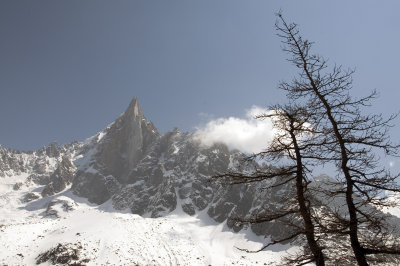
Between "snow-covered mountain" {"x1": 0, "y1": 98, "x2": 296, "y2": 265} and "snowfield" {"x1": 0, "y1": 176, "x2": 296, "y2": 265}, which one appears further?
"snow-covered mountain" {"x1": 0, "y1": 98, "x2": 296, "y2": 265}

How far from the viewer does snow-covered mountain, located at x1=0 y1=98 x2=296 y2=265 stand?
4322 cm

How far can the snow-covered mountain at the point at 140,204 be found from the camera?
4322 centimetres

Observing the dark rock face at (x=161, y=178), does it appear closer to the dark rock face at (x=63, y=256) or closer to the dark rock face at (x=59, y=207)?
the dark rock face at (x=59, y=207)

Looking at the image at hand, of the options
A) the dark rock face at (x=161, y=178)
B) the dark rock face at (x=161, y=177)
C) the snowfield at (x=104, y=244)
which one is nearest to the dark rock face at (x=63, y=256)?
the snowfield at (x=104, y=244)

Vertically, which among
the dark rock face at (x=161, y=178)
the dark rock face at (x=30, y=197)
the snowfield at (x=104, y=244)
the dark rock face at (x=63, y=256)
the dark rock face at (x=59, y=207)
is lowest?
the dark rock face at (x=63, y=256)

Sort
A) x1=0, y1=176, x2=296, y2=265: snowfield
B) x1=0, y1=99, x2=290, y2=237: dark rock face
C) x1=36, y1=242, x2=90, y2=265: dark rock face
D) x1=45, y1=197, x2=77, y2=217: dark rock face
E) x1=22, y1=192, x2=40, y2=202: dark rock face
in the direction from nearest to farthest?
x1=36, y1=242, x2=90, y2=265: dark rock face
x1=0, y1=176, x2=296, y2=265: snowfield
x1=0, y1=99, x2=290, y2=237: dark rock face
x1=45, y1=197, x2=77, y2=217: dark rock face
x1=22, y1=192, x2=40, y2=202: dark rock face

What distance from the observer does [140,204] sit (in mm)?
139250

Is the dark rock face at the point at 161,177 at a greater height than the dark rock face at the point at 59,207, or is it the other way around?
the dark rock face at the point at 161,177

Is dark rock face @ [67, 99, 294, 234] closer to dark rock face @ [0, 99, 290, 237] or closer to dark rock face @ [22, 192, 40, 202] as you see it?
dark rock face @ [0, 99, 290, 237]

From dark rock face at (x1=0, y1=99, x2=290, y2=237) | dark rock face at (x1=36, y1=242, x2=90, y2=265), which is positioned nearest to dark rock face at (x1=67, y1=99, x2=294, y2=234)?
dark rock face at (x1=0, y1=99, x2=290, y2=237)

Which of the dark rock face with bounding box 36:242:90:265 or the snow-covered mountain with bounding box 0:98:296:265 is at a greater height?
the snow-covered mountain with bounding box 0:98:296:265

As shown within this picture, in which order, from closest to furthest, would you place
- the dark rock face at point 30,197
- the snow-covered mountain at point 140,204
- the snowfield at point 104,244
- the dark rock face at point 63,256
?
1. the dark rock face at point 63,256
2. the snowfield at point 104,244
3. the snow-covered mountain at point 140,204
4. the dark rock face at point 30,197

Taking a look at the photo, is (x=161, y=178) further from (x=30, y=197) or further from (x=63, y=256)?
(x=63, y=256)

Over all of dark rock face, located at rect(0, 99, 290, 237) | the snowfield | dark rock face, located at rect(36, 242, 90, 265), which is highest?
dark rock face, located at rect(0, 99, 290, 237)
